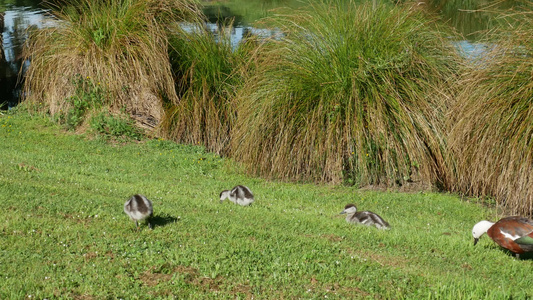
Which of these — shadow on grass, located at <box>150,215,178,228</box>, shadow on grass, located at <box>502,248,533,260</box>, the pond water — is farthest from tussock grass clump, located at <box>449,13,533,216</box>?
shadow on grass, located at <box>150,215,178,228</box>

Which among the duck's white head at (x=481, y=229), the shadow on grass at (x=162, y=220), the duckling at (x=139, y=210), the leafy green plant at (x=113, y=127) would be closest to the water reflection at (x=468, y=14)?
the leafy green plant at (x=113, y=127)

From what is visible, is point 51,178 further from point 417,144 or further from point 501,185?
point 501,185

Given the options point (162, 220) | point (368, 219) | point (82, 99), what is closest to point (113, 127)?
point (82, 99)

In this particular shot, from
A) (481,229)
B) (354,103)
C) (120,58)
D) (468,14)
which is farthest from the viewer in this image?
(468,14)

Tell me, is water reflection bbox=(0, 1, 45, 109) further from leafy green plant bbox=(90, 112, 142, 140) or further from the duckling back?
the duckling back

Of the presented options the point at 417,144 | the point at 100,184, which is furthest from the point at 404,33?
the point at 100,184

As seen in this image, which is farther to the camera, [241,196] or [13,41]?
[13,41]

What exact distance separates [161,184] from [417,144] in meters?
4.30

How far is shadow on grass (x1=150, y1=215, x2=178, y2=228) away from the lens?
6.40 metres

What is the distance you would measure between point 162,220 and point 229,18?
24.5 metres

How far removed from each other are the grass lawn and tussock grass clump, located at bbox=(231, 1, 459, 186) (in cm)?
75

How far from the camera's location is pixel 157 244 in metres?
5.62

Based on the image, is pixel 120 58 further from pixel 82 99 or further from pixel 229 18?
pixel 229 18

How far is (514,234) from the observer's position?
241 inches
